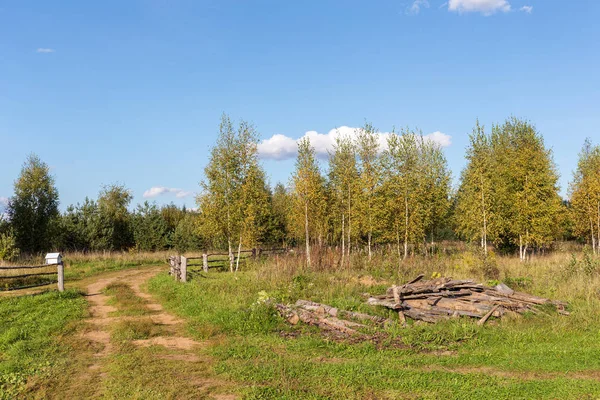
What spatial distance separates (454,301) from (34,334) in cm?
1097

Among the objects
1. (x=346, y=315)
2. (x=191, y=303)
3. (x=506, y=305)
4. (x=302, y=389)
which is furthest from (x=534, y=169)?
(x=302, y=389)

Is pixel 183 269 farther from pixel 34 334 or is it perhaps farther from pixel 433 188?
pixel 433 188

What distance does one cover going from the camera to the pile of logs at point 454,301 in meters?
10.9

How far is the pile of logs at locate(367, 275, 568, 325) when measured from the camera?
10.9 metres

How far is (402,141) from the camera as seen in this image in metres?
26.6

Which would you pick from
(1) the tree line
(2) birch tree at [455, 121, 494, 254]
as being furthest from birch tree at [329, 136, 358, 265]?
(2) birch tree at [455, 121, 494, 254]

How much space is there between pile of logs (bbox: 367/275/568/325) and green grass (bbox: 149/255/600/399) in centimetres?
39

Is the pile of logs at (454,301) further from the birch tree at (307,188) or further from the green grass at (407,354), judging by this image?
the birch tree at (307,188)

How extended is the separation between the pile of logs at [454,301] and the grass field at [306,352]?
17.0 inches

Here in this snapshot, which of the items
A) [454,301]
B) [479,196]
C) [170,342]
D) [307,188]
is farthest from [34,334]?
[479,196]

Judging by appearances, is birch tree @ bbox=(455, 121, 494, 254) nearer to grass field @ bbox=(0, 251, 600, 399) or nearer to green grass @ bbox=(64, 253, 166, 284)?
grass field @ bbox=(0, 251, 600, 399)

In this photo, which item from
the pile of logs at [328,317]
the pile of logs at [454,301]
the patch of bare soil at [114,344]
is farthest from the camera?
the pile of logs at [454,301]

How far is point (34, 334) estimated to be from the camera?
1017cm

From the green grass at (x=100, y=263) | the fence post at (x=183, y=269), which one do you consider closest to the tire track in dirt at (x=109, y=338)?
the fence post at (x=183, y=269)
